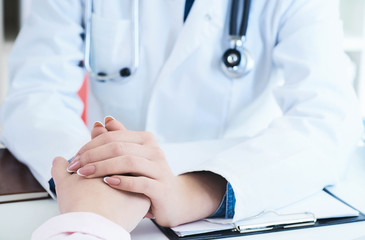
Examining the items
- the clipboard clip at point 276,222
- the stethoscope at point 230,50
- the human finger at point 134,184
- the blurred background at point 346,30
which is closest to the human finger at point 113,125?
the human finger at point 134,184

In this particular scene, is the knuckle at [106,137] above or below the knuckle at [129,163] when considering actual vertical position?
above

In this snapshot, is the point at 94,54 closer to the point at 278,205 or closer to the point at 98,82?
the point at 98,82

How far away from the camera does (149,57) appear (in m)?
1.08

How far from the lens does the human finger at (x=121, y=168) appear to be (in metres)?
0.61

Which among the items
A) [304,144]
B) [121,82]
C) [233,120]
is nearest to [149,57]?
[121,82]

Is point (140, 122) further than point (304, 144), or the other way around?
point (140, 122)

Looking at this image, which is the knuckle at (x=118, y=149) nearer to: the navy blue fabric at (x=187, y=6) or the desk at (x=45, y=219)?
the desk at (x=45, y=219)

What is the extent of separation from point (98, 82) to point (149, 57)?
140 mm

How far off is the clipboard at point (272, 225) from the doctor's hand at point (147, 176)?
0.10 feet

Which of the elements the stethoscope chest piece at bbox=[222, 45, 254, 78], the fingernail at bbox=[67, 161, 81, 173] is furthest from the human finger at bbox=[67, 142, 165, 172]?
the stethoscope chest piece at bbox=[222, 45, 254, 78]

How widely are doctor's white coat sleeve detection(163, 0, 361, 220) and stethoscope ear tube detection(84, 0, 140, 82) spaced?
0.84 feet

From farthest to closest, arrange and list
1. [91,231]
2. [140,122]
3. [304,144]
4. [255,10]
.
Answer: [140,122], [255,10], [304,144], [91,231]

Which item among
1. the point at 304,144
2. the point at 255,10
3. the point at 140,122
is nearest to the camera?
the point at 304,144

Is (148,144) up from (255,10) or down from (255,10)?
down
